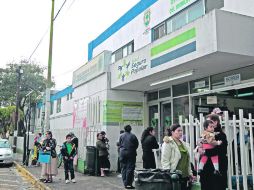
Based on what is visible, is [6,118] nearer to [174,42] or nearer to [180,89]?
[180,89]

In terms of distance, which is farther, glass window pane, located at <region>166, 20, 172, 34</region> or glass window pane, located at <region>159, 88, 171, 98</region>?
glass window pane, located at <region>166, 20, 172, 34</region>

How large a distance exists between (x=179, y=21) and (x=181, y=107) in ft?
11.3

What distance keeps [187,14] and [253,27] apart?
159 inches

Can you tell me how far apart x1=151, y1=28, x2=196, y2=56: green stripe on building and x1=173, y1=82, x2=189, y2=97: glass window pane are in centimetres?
193

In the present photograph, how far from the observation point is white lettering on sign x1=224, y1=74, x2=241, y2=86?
8613mm

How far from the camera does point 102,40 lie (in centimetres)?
1967

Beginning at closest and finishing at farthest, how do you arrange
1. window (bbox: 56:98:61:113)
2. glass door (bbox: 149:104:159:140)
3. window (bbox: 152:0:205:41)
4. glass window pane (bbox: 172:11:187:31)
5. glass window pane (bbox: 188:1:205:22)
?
glass window pane (bbox: 188:1:205:22)
window (bbox: 152:0:205:41)
glass window pane (bbox: 172:11:187:31)
glass door (bbox: 149:104:159:140)
window (bbox: 56:98:61:113)

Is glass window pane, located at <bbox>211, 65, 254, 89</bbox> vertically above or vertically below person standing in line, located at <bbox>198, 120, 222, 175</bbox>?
above

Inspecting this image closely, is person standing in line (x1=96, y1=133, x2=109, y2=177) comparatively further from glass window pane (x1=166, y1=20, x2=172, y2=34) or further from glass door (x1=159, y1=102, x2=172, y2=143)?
glass window pane (x1=166, y1=20, x2=172, y2=34)

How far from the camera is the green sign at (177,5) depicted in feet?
37.2

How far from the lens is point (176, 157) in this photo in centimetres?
484

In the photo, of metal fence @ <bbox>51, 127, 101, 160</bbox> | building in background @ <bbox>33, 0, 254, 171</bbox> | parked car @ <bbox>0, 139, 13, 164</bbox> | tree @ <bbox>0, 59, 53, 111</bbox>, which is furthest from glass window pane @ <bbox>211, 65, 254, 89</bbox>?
tree @ <bbox>0, 59, 53, 111</bbox>

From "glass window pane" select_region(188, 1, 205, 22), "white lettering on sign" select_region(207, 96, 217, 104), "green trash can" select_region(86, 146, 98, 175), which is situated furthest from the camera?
"green trash can" select_region(86, 146, 98, 175)

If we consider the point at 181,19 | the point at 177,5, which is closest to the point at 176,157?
the point at 181,19
